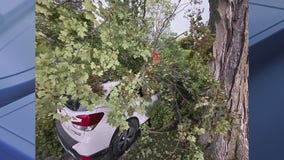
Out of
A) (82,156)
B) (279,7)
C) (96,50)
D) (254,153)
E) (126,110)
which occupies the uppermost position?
(279,7)

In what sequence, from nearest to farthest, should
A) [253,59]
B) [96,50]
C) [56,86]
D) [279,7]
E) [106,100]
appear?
[279,7] < [253,59] < [56,86] < [96,50] < [106,100]

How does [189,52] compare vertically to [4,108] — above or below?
below

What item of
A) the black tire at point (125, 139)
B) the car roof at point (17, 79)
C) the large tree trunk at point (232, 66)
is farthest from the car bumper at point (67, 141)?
the car roof at point (17, 79)

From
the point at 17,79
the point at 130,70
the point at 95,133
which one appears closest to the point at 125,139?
the point at 95,133

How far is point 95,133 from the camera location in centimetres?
206

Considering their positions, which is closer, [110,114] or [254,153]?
[254,153]

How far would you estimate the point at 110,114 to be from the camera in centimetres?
179

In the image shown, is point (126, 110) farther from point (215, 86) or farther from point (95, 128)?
point (215, 86)

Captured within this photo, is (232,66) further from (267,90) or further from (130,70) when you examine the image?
(267,90)

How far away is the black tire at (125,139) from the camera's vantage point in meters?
2.08

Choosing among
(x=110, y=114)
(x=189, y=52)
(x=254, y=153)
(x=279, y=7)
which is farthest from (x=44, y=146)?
(x=279, y=7)

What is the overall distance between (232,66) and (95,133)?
0.95m

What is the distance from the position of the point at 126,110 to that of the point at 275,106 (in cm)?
95

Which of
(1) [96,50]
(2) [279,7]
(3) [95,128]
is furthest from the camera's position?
(3) [95,128]
